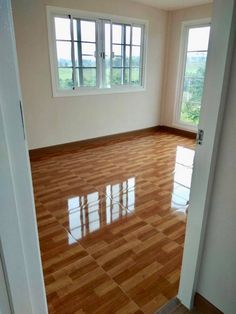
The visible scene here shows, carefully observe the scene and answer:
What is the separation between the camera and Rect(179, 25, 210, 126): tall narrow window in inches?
177

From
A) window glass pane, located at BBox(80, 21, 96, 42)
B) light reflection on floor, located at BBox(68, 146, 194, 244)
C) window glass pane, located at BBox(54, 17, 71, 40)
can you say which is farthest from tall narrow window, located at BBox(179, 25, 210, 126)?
window glass pane, located at BBox(54, 17, 71, 40)

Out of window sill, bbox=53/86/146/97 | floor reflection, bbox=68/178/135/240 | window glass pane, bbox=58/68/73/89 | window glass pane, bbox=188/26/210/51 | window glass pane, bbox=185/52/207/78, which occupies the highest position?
window glass pane, bbox=188/26/210/51

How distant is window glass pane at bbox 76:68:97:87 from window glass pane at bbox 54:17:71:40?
0.53m

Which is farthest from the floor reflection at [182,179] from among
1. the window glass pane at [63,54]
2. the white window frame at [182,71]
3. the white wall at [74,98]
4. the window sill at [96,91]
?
the window glass pane at [63,54]

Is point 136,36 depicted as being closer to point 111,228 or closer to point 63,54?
point 63,54

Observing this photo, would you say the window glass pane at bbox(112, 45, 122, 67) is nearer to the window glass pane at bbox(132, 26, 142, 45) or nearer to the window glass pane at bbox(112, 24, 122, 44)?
the window glass pane at bbox(112, 24, 122, 44)

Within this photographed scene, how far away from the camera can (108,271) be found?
170cm

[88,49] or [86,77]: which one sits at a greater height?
[88,49]

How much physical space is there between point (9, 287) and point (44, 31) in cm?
347

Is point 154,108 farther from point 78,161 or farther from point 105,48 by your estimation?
point 78,161

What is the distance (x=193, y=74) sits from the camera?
478 cm

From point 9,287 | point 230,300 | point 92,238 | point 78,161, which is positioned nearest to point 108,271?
point 92,238

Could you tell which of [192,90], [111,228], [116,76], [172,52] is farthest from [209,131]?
[172,52]

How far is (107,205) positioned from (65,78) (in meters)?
2.32
